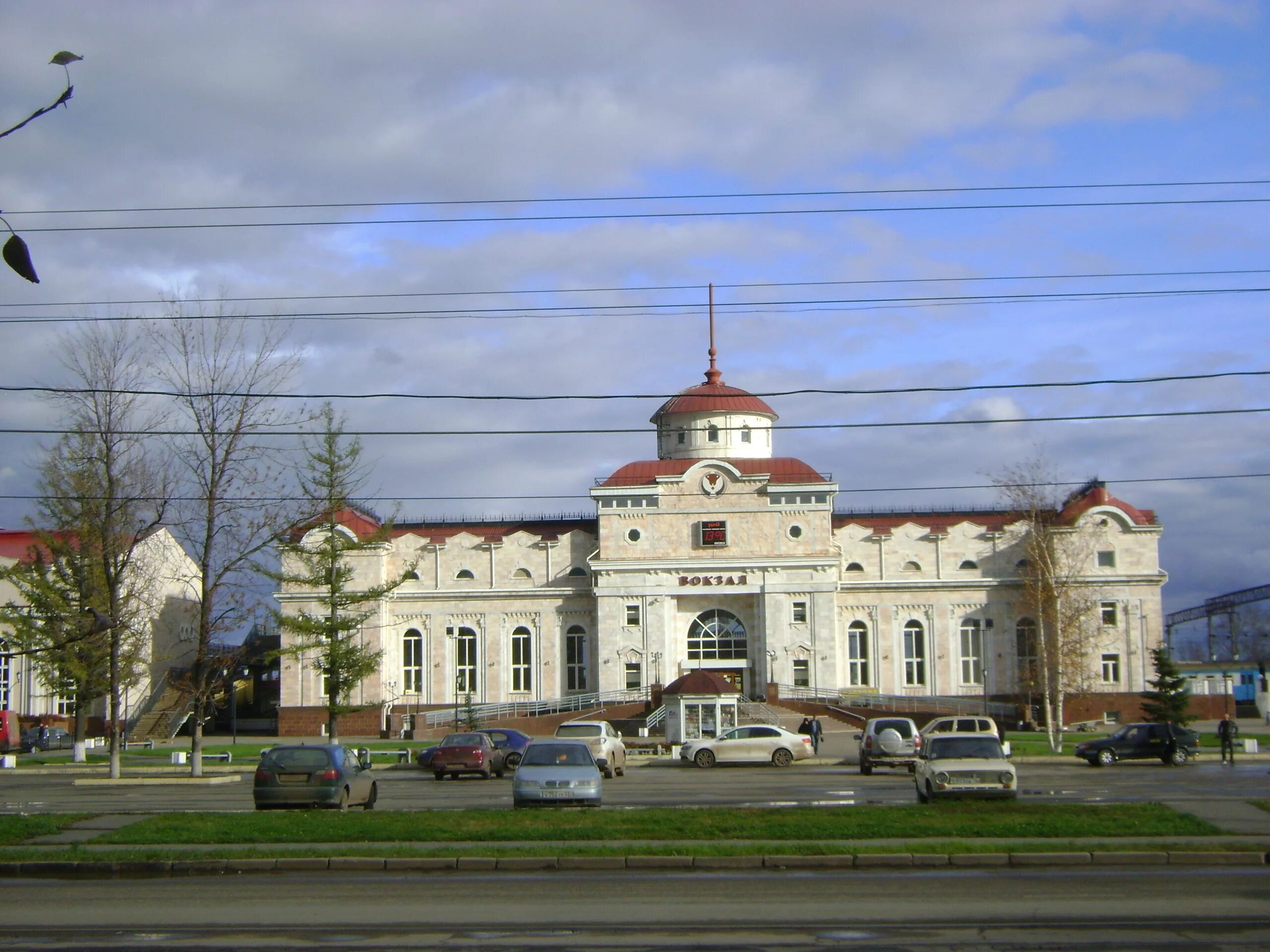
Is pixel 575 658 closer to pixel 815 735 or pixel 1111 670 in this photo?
pixel 815 735

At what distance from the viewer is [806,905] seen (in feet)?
46.2

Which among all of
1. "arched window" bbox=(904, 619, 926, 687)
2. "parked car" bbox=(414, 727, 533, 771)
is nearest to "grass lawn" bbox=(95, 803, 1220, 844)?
"parked car" bbox=(414, 727, 533, 771)

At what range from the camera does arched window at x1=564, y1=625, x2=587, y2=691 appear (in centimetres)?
7131

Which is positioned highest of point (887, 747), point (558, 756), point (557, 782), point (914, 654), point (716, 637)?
point (716, 637)

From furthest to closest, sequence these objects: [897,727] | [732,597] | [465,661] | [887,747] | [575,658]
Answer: [465,661] < [575,658] < [732,597] < [897,727] < [887,747]

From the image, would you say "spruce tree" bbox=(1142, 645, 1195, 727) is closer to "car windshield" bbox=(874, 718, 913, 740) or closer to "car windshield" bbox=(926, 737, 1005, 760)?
"car windshield" bbox=(874, 718, 913, 740)

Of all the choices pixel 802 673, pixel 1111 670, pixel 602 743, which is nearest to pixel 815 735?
pixel 602 743

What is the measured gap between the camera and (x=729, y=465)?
69.1 m

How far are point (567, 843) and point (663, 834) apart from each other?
1.61 meters

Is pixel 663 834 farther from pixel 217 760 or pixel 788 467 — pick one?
pixel 788 467

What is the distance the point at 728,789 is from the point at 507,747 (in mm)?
10676

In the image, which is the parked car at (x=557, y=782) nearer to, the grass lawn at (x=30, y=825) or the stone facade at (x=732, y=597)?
the grass lawn at (x=30, y=825)

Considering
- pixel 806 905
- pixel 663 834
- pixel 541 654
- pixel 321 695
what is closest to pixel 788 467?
pixel 541 654

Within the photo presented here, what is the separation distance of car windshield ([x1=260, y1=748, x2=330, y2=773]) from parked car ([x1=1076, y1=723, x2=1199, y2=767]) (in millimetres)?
25358
